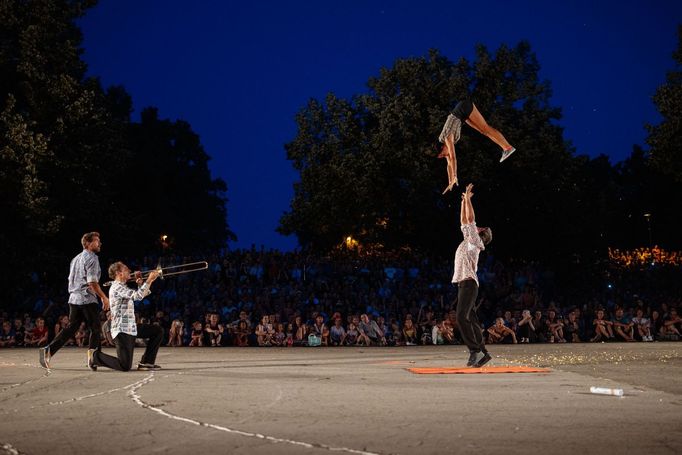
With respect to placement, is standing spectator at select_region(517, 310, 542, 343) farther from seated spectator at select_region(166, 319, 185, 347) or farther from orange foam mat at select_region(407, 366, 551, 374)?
orange foam mat at select_region(407, 366, 551, 374)

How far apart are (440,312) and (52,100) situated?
14418 millimetres

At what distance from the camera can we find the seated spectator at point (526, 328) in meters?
21.1

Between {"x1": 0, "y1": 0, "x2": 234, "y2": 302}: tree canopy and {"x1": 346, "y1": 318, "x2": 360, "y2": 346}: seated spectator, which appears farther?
{"x1": 0, "y1": 0, "x2": 234, "y2": 302}: tree canopy

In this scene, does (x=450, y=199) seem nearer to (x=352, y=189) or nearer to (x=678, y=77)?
(x=352, y=189)

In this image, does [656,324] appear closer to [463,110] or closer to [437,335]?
[437,335]

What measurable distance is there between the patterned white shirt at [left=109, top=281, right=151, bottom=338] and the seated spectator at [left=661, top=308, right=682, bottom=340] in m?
15.7

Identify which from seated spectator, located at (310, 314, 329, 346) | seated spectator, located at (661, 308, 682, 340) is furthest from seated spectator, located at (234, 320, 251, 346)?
seated spectator, located at (661, 308, 682, 340)

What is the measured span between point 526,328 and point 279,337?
21.4ft

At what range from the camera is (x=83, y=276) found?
11.5 m

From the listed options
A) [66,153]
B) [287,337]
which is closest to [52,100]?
[66,153]

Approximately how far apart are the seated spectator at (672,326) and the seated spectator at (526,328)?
12.3 feet

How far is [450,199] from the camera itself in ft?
109

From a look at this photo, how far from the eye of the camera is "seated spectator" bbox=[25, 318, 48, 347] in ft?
67.9

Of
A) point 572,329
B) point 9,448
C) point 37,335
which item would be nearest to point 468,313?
point 9,448
